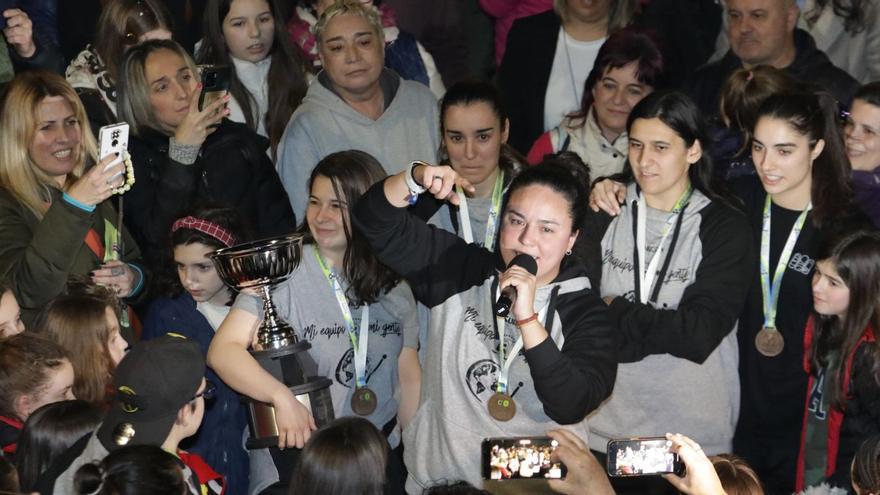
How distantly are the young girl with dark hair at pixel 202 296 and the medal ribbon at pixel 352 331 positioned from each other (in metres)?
0.68

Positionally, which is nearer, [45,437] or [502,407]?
[45,437]

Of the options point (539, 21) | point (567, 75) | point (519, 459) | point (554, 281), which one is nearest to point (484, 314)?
point (554, 281)

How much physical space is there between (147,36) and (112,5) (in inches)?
9.1

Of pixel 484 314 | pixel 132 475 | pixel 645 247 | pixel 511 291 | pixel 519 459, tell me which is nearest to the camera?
pixel 132 475

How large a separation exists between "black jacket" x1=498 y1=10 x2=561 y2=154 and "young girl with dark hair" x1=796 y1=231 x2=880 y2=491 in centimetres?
227

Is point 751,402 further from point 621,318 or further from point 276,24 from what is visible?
point 276,24

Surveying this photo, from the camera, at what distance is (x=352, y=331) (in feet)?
14.9

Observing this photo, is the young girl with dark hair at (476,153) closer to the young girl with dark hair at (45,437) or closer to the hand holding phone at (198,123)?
the hand holding phone at (198,123)

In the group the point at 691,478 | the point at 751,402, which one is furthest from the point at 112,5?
the point at 691,478

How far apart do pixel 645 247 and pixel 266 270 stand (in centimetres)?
151

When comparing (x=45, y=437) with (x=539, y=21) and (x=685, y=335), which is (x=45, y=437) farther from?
(x=539, y=21)

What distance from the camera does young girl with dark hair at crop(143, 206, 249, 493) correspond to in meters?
4.95

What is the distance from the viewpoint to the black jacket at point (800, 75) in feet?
20.4

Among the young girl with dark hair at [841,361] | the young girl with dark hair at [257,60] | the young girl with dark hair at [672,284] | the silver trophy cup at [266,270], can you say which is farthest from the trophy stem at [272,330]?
the young girl with dark hair at [257,60]
